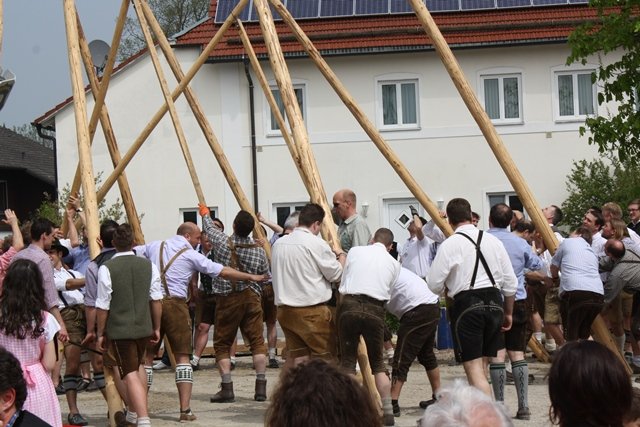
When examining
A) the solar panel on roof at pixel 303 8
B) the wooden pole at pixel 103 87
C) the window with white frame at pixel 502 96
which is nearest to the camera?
the wooden pole at pixel 103 87

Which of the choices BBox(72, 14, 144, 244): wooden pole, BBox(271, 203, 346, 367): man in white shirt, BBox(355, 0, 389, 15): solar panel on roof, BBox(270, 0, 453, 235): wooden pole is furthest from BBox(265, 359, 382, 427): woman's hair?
BBox(355, 0, 389, 15): solar panel on roof

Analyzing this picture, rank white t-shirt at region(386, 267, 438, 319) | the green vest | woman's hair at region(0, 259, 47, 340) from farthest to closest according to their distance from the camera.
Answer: white t-shirt at region(386, 267, 438, 319) → the green vest → woman's hair at region(0, 259, 47, 340)

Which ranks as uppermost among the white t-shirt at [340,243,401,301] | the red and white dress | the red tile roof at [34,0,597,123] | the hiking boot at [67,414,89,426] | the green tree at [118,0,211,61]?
the green tree at [118,0,211,61]

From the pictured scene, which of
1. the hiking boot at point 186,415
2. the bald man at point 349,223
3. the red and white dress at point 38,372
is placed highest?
the bald man at point 349,223

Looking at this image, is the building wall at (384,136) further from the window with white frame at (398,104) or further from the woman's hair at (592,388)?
the woman's hair at (592,388)

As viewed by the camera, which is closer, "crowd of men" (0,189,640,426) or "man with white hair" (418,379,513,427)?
"man with white hair" (418,379,513,427)

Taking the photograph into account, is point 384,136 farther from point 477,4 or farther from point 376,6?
point 477,4

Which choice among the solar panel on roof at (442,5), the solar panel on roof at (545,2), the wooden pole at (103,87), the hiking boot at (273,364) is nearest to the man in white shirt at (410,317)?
the hiking boot at (273,364)

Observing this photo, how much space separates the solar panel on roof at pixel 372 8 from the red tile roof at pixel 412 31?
0.12 meters

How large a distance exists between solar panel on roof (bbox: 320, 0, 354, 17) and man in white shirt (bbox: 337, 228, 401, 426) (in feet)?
63.8

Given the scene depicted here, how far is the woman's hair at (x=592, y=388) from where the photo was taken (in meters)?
4.49

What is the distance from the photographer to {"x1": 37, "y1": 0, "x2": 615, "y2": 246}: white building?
28.1 meters

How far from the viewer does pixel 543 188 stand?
92.5 feet

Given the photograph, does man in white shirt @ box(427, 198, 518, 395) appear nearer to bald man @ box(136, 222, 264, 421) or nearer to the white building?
bald man @ box(136, 222, 264, 421)
